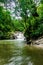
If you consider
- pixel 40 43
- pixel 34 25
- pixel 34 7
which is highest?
pixel 34 7

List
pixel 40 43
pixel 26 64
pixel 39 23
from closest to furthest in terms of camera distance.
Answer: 1. pixel 26 64
2. pixel 40 43
3. pixel 39 23

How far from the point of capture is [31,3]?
40.3 metres

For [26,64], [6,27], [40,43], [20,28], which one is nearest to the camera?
[26,64]

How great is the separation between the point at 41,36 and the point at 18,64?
1998 centimetres

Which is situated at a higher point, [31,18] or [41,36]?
[31,18]

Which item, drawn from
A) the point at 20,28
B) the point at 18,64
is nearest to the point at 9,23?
the point at 20,28

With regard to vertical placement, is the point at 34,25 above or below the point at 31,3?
below

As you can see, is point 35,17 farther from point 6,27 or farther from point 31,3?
point 6,27

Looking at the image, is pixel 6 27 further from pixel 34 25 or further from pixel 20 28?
pixel 34 25

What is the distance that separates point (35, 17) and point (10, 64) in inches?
971

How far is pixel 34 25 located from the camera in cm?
3672

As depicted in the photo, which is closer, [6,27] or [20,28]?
[6,27]

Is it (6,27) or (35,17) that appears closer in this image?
(35,17)

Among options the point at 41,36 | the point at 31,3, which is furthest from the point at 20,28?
the point at 41,36
